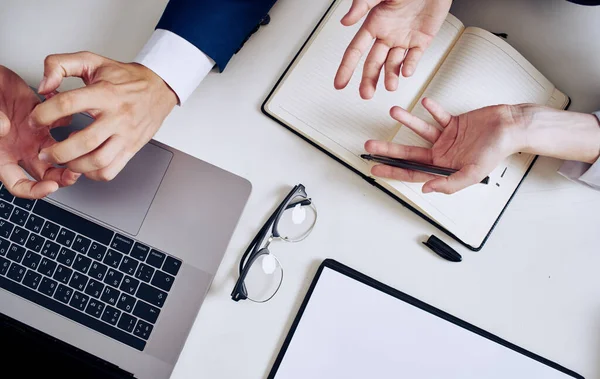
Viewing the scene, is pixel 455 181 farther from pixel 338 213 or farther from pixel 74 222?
pixel 74 222

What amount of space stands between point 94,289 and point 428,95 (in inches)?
23.6

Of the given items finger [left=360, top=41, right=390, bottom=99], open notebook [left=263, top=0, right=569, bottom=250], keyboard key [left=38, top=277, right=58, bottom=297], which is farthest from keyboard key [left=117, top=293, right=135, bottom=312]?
finger [left=360, top=41, right=390, bottom=99]

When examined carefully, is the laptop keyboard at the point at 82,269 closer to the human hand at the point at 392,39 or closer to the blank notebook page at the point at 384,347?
the blank notebook page at the point at 384,347

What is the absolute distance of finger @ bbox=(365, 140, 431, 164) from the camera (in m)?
0.72

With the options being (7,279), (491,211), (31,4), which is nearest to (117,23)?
(31,4)

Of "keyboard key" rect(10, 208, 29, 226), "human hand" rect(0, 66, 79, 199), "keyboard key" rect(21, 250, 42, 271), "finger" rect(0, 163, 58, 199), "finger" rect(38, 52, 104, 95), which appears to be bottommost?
"keyboard key" rect(21, 250, 42, 271)

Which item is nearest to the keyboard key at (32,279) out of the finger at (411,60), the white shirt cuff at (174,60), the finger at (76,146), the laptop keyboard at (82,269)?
the laptop keyboard at (82,269)

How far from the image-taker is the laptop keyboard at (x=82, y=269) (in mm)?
690

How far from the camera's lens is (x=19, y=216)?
2.34 ft

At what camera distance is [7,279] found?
704mm

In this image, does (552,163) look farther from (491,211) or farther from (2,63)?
(2,63)

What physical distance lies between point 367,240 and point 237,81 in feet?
1.10

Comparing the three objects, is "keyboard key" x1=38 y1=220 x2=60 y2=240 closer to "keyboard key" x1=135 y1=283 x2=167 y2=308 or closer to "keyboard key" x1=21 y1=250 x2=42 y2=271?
"keyboard key" x1=21 y1=250 x2=42 y2=271

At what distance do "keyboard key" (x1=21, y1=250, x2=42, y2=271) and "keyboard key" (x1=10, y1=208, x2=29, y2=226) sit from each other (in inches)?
1.9
